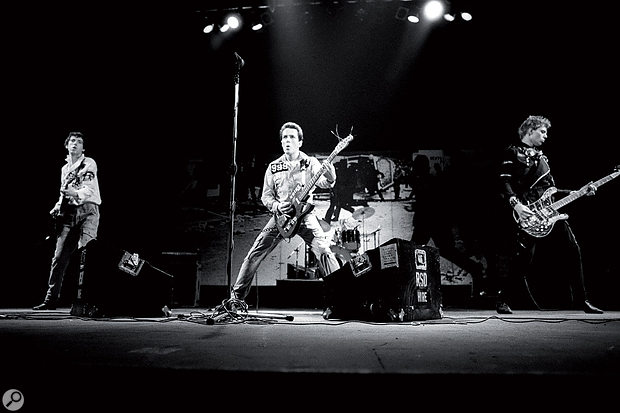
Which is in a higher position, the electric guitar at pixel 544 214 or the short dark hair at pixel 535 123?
the short dark hair at pixel 535 123

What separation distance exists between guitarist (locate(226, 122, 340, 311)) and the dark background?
3.12m

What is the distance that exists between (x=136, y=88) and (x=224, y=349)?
7071 millimetres

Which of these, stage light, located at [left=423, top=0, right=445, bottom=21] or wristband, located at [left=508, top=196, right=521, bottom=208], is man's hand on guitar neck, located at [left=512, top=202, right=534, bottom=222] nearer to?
wristband, located at [left=508, top=196, right=521, bottom=208]

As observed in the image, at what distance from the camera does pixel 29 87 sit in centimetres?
719

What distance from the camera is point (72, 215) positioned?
18.5 ft

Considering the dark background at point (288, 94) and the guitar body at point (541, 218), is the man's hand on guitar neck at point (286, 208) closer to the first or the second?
the guitar body at point (541, 218)

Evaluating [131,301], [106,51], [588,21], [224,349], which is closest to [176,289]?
[131,301]

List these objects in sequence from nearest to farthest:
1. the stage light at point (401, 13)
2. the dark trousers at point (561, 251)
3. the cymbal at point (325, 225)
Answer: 1. the dark trousers at point (561, 251)
2. the stage light at point (401, 13)
3. the cymbal at point (325, 225)

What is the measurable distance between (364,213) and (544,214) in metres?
3.59

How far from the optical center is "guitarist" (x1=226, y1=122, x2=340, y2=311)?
4605mm

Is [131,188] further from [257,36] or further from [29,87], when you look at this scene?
[257,36]

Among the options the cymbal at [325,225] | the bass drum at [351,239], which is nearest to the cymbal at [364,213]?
the bass drum at [351,239]

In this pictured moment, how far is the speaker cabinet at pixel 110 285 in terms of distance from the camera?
451 cm

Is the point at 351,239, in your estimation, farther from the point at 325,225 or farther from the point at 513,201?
the point at 513,201
